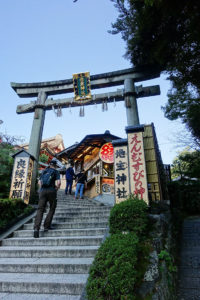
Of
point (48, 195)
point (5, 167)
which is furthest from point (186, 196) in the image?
point (5, 167)

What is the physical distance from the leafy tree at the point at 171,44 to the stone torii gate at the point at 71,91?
2.96 ft

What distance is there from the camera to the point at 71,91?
12.2 metres

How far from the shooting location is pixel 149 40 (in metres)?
9.20

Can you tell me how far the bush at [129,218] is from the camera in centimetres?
397

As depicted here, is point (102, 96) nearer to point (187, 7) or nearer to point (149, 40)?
point (149, 40)

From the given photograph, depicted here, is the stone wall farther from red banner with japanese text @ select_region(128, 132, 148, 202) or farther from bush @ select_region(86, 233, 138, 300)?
red banner with japanese text @ select_region(128, 132, 148, 202)

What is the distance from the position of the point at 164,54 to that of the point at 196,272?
29.3ft

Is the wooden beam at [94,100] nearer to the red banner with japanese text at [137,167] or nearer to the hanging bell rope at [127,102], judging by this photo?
the hanging bell rope at [127,102]

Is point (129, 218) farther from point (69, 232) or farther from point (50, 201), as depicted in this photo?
point (50, 201)

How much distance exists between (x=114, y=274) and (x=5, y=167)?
24.6 feet

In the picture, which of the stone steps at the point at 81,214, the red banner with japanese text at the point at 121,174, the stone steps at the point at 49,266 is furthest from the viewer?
the stone steps at the point at 81,214

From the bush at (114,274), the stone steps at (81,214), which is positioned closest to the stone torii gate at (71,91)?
the stone steps at (81,214)

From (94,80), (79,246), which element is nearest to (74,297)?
(79,246)

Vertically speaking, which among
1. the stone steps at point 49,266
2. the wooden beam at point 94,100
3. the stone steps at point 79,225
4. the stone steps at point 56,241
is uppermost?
the wooden beam at point 94,100
